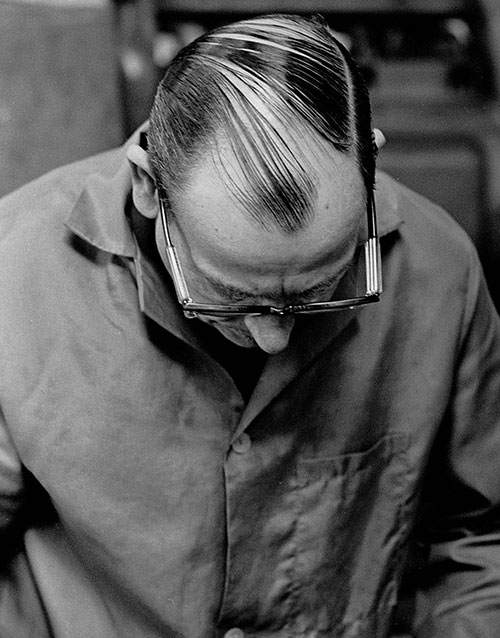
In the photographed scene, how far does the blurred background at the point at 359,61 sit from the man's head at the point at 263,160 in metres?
1.12

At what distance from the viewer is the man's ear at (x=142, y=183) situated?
1.49 m

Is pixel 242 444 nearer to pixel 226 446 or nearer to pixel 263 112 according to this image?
pixel 226 446

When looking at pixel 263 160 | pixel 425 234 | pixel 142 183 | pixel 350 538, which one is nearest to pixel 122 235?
pixel 142 183

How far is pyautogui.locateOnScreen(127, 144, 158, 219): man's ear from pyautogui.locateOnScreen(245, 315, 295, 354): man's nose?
227 millimetres

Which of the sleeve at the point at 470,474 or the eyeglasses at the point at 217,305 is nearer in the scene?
the eyeglasses at the point at 217,305

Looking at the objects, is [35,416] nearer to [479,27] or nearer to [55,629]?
[55,629]

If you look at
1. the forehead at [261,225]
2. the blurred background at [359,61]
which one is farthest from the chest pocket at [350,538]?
the blurred background at [359,61]

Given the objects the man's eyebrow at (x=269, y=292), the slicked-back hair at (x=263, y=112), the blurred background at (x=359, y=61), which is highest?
the slicked-back hair at (x=263, y=112)

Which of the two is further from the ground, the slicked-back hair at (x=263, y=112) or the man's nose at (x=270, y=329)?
the slicked-back hair at (x=263, y=112)

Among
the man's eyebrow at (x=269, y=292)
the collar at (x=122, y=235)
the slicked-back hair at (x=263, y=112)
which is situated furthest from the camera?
the collar at (x=122, y=235)

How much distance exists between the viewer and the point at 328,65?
1.42m

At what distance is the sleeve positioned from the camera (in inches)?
71.9

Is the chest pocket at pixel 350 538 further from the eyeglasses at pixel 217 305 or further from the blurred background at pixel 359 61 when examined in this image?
the blurred background at pixel 359 61

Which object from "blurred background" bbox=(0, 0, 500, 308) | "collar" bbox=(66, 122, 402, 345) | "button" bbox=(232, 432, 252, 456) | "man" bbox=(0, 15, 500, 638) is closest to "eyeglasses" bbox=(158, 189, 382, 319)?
"man" bbox=(0, 15, 500, 638)
